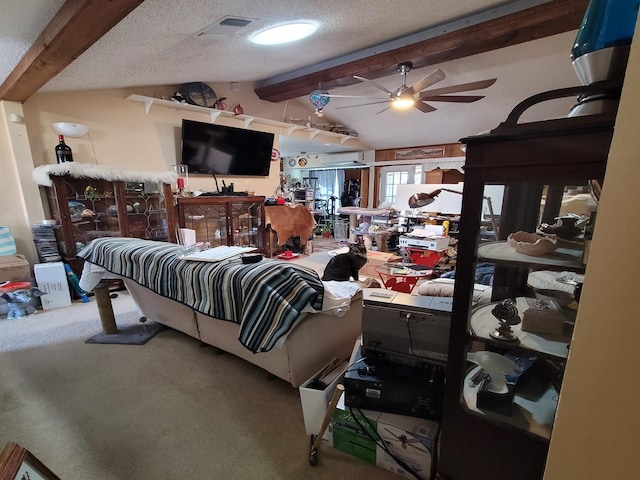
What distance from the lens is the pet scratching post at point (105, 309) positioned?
233cm

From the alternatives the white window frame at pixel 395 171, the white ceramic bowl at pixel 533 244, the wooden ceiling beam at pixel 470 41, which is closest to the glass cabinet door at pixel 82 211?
the wooden ceiling beam at pixel 470 41

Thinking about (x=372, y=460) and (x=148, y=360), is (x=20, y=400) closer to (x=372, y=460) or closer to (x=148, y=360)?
(x=148, y=360)

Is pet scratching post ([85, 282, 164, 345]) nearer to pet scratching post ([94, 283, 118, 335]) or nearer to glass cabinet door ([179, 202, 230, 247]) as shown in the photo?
pet scratching post ([94, 283, 118, 335])

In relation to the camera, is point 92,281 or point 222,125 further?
point 222,125

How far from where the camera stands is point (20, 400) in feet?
5.48

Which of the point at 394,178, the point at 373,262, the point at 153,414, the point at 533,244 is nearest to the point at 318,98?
the point at 373,262

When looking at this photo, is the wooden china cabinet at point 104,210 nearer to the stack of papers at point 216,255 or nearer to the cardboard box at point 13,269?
the cardboard box at point 13,269

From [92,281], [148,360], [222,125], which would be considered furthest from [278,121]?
[148,360]

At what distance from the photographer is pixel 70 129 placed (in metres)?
3.15

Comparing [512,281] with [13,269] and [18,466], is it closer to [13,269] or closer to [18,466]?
[18,466]

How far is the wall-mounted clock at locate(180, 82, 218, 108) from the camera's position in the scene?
13.2ft

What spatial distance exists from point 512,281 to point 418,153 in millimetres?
6309

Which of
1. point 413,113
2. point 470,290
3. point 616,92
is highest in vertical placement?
point 413,113

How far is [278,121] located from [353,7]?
10.0 feet
